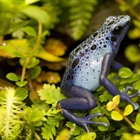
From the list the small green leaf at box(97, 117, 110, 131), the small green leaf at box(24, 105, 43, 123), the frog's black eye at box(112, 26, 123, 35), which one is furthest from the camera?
the frog's black eye at box(112, 26, 123, 35)

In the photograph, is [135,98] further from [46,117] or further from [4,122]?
→ [4,122]

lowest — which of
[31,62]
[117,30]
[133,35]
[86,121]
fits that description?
[86,121]

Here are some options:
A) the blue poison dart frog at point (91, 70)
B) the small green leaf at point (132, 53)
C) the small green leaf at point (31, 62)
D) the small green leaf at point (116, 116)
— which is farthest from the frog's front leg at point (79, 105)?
the small green leaf at point (132, 53)

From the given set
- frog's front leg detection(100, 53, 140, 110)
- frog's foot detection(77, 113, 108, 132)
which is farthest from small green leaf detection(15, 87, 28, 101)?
frog's front leg detection(100, 53, 140, 110)

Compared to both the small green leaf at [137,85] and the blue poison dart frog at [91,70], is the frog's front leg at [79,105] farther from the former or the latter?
the small green leaf at [137,85]

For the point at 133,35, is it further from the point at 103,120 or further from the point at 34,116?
the point at 34,116

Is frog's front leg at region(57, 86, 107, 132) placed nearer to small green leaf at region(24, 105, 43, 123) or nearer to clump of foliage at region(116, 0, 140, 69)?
small green leaf at region(24, 105, 43, 123)

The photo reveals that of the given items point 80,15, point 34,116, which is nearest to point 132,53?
point 80,15
